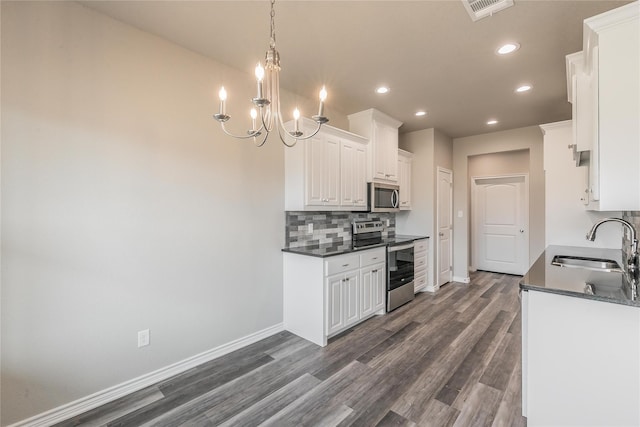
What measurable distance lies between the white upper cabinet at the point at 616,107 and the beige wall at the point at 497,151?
3736 mm

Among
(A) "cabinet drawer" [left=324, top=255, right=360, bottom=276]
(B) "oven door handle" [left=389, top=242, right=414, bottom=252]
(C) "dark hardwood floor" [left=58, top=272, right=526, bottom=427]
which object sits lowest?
(C) "dark hardwood floor" [left=58, top=272, right=526, bottom=427]

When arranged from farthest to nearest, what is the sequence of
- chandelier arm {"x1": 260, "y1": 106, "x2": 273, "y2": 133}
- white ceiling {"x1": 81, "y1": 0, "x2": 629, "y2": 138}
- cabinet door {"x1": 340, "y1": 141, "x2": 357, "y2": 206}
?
1. cabinet door {"x1": 340, "y1": 141, "x2": 357, "y2": 206}
2. white ceiling {"x1": 81, "y1": 0, "x2": 629, "y2": 138}
3. chandelier arm {"x1": 260, "y1": 106, "x2": 273, "y2": 133}

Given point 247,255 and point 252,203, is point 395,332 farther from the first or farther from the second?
point 252,203

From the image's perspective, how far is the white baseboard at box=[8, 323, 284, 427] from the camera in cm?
183

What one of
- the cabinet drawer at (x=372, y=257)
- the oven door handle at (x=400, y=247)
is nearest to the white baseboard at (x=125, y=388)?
the cabinet drawer at (x=372, y=257)

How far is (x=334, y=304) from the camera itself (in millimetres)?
2973

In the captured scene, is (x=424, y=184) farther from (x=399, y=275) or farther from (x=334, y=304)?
(x=334, y=304)

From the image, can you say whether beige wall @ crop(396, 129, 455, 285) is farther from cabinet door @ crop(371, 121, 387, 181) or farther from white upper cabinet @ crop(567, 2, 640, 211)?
white upper cabinet @ crop(567, 2, 640, 211)

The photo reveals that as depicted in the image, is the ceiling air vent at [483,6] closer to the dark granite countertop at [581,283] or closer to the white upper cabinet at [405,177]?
the dark granite countertop at [581,283]

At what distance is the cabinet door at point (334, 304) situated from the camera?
→ 2900mm

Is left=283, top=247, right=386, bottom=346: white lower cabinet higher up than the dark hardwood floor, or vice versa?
left=283, top=247, right=386, bottom=346: white lower cabinet

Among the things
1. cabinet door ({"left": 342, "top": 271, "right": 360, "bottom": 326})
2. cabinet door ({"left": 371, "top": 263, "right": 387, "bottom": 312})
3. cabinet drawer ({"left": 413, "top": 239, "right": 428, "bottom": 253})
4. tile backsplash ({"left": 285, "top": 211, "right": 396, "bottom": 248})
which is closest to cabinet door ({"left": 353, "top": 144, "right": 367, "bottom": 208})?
tile backsplash ({"left": 285, "top": 211, "right": 396, "bottom": 248})

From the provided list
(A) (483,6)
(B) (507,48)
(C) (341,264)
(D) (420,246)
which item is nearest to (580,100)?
(B) (507,48)

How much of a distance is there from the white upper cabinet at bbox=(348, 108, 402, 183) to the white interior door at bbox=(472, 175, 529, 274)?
115 inches
